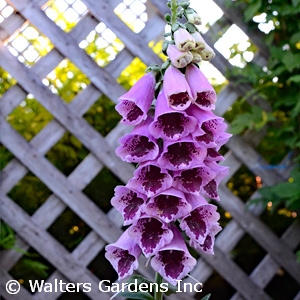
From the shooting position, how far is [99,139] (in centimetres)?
200

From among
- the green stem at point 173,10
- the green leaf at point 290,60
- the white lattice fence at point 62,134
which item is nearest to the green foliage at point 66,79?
the white lattice fence at point 62,134

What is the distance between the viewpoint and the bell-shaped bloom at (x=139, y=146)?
78cm

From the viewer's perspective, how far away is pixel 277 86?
2086mm

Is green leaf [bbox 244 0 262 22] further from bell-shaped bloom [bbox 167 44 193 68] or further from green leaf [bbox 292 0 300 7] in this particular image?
bell-shaped bloom [bbox 167 44 193 68]

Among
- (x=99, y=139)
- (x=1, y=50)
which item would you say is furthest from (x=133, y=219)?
(x=1, y=50)

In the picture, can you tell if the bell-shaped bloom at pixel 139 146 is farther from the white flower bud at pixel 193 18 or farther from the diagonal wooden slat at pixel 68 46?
the diagonal wooden slat at pixel 68 46

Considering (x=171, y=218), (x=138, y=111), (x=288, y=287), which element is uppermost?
(x=138, y=111)

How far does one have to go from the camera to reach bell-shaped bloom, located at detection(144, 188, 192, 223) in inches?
29.8

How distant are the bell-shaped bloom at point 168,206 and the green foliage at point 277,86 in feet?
4.09

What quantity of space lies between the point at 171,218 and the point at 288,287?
1.75 meters

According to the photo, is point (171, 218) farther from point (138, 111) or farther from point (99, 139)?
point (99, 139)

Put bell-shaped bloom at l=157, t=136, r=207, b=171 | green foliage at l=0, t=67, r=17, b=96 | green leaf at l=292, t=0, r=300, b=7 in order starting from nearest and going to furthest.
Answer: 1. bell-shaped bloom at l=157, t=136, r=207, b=171
2. green leaf at l=292, t=0, r=300, b=7
3. green foliage at l=0, t=67, r=17, b=96

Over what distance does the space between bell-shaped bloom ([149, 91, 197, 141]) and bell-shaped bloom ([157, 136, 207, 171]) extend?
1 centimetres

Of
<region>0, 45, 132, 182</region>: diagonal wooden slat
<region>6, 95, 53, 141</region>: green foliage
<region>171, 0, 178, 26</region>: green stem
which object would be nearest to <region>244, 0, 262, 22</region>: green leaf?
<region>0, 45, 132, 182</region>: diagonal wooden slat
